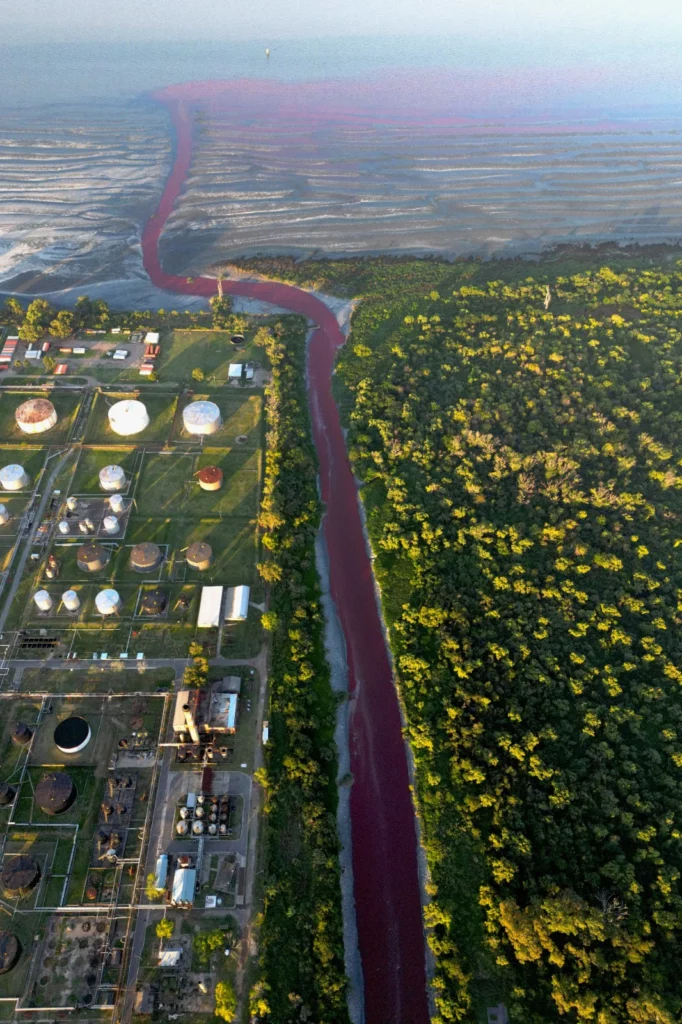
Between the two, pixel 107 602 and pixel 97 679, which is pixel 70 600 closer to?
pixel 107 602

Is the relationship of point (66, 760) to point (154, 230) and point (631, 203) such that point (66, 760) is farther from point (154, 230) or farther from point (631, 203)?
point (631, 203)

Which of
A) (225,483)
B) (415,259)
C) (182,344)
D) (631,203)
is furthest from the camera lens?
(631,203)

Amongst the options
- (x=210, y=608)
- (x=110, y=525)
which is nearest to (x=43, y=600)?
(x=110, y=525)

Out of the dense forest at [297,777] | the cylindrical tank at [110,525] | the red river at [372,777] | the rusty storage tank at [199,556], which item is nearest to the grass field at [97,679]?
the dense forest at [297,777]

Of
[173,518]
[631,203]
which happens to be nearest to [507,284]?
[631,203]

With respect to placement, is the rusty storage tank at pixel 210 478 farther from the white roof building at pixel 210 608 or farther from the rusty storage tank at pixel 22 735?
the rusty storage tank at pixel 22 735
